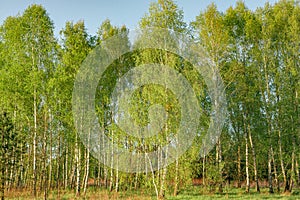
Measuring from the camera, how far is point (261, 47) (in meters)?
21.0

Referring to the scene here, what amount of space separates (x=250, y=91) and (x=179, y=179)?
8002mm

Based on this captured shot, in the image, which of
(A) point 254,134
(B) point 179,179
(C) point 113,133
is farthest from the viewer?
(A) point 254,134

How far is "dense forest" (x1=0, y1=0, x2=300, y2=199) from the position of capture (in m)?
16.4

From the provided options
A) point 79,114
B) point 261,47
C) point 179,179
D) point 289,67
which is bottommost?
point 179,179

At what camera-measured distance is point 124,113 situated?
19.1m

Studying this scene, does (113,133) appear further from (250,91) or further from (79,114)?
(250,91)

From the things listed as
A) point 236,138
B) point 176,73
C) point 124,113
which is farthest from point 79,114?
point 236,138

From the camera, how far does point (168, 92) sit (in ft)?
Answer: 54.2

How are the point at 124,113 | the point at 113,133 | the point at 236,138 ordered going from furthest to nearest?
the point at 236,138 < the point at 113,133 < the point at 124,113

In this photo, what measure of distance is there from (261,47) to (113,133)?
10.8 meters

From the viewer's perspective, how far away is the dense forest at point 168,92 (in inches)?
647

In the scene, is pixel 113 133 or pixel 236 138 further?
pixel 236 138

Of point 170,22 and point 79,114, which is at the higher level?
point 170,22

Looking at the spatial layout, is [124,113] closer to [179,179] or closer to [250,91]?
[179,179]
